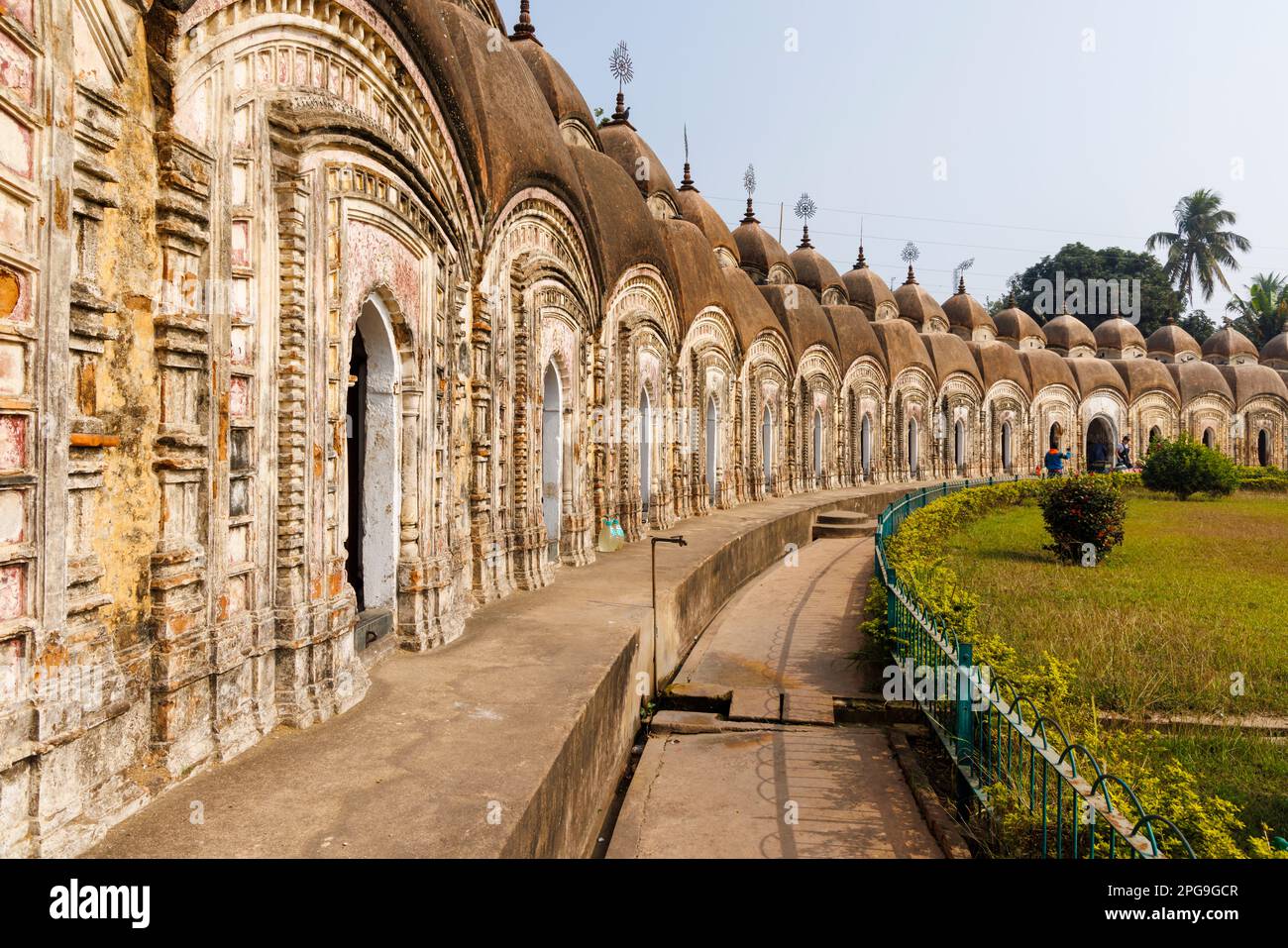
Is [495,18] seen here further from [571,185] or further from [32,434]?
[32,434]

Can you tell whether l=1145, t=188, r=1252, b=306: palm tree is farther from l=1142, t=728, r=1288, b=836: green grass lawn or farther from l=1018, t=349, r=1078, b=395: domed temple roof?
l=1142, t=728, r=1288, b=836: green grass lawn

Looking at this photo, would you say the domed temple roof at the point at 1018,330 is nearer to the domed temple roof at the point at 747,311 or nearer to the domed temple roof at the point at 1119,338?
the domed temple roof at the point at 1119,338

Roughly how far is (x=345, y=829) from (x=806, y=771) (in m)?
3.19

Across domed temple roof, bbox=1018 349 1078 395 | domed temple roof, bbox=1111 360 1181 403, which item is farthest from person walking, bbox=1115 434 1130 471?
domed temple roof, bbox=1018 349 1078 395

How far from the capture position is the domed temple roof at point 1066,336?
35156 mm

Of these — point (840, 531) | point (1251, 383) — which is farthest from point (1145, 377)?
point (840, 531)

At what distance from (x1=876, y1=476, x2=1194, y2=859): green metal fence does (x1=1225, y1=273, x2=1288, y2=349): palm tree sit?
51.4 metres

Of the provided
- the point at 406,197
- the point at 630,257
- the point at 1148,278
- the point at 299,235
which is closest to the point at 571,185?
the point at 630,257

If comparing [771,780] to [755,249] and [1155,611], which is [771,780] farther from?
[755,249]

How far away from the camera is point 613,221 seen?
1067 cm

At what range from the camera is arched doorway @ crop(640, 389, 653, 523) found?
1254 cm

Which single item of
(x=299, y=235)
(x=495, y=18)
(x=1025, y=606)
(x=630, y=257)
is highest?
(x=495, y=18)

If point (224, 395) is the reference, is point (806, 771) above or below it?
below

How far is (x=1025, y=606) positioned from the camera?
8.60 metres
